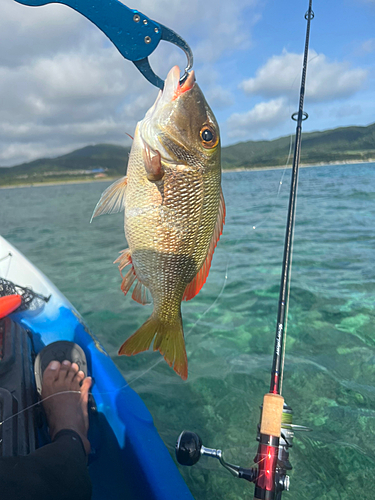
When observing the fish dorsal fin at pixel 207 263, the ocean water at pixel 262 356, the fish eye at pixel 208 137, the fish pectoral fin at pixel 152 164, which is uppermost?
the fish eye at pixel 208 137

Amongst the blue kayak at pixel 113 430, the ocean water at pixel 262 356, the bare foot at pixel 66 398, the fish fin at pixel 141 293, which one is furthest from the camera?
the ocean water at pixel 262 356

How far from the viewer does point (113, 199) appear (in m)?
1.44

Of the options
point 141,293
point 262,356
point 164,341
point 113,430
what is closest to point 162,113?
point 141,293

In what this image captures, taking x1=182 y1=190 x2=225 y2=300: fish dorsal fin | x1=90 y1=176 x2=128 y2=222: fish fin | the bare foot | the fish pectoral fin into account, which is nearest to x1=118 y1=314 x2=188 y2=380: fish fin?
x1=182 y1=190 x2=225 y2=300: fish dorsal fin

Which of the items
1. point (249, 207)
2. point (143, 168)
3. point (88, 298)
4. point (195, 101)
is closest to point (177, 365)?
point (143, 168)

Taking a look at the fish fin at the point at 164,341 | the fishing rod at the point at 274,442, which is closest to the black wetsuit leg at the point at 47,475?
the fish fin at the point at 164,341

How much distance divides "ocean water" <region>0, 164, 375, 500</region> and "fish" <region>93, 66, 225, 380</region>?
103 centimetres

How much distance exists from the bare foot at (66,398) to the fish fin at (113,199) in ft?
4.56

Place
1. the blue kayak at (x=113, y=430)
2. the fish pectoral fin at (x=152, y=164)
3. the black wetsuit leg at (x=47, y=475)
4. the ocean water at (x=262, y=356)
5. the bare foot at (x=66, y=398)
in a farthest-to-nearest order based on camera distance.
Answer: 1. the ocean water at (x=262, y=356)
2. the bare foot at (x=66, y=398)
3. the blue kayak at (x=113, y=430)
4. the black wetsuit leg at (x=47, y=475)
5. the fish pectoral fin at (x=152, y=164)

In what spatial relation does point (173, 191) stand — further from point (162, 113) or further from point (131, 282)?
point (131, 282)

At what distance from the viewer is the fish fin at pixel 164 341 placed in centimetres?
144

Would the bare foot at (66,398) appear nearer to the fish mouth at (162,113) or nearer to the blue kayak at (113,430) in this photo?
the blue kayak at (113,430)

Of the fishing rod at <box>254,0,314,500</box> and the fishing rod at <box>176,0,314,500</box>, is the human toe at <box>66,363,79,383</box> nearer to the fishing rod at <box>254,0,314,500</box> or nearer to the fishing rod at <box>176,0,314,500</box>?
the fishing rod at <box>176,0,314,500</box>

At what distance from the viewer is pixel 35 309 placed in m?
3.25
